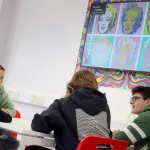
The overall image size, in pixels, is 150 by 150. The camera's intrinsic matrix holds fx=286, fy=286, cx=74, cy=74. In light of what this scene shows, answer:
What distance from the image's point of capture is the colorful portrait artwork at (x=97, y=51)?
10.7 ft

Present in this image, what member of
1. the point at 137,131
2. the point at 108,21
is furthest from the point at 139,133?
the point at 108,21

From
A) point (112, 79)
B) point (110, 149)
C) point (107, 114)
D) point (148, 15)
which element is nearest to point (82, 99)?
point (107, 114)

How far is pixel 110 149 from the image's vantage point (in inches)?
61.9

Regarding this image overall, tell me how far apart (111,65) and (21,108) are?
1.43 m

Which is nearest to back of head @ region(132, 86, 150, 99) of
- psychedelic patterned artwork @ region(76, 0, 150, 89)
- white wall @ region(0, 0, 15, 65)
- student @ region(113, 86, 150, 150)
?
student @ region(113, 86, 150, 150)

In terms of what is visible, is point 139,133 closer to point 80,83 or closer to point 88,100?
point 88,100

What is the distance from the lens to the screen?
3064mm

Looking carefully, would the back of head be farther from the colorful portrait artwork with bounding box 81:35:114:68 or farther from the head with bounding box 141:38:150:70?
the colorful portrait artwork with bounding box 81:35:114:68

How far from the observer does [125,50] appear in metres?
3.17

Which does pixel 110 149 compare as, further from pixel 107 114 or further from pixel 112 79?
pixel 112 79

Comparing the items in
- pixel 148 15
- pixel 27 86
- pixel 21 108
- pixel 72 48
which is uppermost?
pixel 148 15

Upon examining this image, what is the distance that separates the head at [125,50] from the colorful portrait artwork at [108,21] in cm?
19

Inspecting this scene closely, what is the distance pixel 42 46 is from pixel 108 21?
1.03 metres

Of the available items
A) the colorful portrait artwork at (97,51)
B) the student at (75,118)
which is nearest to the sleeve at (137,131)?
the student at (75,118)
